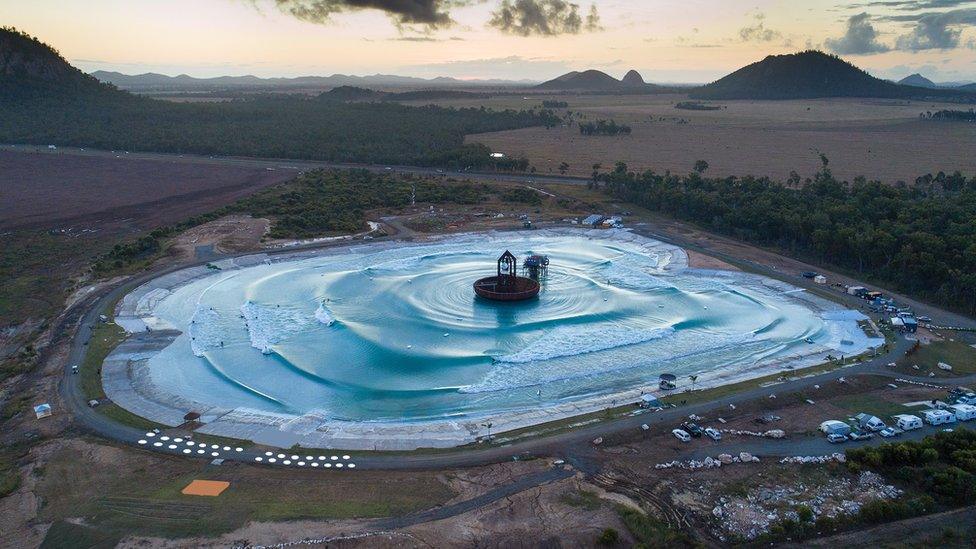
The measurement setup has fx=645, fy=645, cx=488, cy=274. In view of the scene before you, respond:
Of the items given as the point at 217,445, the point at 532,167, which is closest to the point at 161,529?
the point at 217,445

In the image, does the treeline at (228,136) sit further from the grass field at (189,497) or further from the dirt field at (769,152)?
the grass field at (189,497)

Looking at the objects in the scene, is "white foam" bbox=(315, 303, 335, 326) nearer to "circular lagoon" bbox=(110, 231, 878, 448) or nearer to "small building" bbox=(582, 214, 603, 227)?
"circular lagoon" bbox=(110, 231, 878, 448)

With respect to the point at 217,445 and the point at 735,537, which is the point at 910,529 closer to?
the point at 735,537

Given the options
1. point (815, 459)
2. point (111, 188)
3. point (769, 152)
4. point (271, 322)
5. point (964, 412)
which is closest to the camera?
point (815, 459)

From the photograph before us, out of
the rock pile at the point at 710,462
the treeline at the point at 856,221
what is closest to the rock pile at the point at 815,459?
the rock pile at the point at 710,462

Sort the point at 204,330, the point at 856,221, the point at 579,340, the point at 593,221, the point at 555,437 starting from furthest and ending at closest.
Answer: the point at 593,221 → the point at 856,221 → the point at 204,330 → the point at 579,340 → the point at 555,437

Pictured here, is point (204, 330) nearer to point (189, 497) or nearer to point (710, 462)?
point (189, 497)

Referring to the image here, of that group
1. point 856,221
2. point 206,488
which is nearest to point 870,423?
point 206,488
